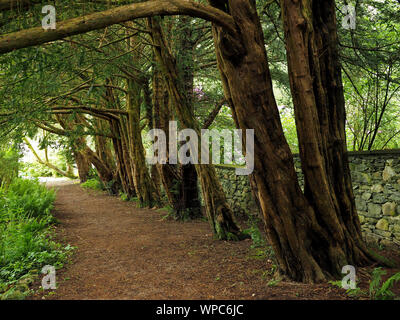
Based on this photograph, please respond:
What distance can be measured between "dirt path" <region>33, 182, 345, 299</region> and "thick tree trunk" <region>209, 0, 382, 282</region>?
331 millimetres

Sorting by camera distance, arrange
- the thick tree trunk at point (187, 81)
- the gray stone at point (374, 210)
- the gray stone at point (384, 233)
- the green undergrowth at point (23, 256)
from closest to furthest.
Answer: the green undergrowth at point (23, 256) < the gray stone at point (384, 233) < the gray stone at point (374, 210) < the thick tree trunk at point (187, 81)

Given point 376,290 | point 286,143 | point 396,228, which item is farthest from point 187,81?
point 376,290

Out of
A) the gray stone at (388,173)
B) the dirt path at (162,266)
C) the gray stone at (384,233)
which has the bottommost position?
the dirt path at (162,266)

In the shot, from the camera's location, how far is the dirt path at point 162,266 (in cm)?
379

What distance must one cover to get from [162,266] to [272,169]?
2.46m

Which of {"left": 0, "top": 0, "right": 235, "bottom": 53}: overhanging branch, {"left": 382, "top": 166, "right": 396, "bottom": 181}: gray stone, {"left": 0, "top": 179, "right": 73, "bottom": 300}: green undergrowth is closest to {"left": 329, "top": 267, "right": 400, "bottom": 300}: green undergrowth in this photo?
{"left": 382, "top": 166, "right": 396, "bottom": 181}: gray stone

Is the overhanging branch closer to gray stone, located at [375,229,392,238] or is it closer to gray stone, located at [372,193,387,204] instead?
gray stone, located at [372,193,387,204]

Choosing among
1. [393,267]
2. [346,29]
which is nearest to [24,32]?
[393,267]

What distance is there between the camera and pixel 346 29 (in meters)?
5.75

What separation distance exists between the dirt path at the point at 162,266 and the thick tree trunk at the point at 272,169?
13.0 inches

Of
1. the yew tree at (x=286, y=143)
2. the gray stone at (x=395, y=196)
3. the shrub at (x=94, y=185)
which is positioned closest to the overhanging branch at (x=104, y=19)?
the yew tree at (x=286, y=143)

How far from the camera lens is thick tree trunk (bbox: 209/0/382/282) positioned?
3.51 metres

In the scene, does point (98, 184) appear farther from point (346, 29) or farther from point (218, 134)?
point (346, 29)

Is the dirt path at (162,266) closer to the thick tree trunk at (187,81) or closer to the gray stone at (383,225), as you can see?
the thick tree trunk at (187,81)
